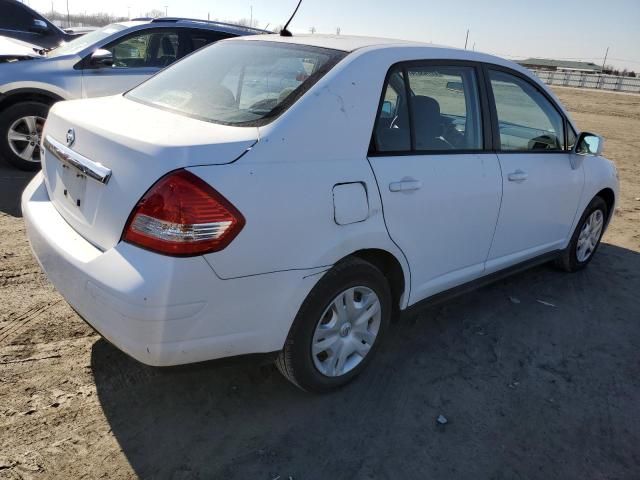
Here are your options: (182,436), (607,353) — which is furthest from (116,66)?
(607,353)

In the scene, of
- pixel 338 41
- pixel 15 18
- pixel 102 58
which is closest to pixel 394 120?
pixel 338 41

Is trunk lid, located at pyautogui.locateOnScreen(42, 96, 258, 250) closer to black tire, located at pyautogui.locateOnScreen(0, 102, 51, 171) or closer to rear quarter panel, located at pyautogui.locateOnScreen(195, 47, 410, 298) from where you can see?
rear quarter panel, located at pyautogui.locateOnScreen(195, 47, 410, 298)

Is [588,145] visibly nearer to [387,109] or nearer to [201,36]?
[387,109]

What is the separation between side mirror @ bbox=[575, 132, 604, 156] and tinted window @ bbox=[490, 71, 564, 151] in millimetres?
152

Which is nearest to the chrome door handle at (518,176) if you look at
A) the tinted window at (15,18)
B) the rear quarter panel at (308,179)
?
the rear quarter panel at (308,179)

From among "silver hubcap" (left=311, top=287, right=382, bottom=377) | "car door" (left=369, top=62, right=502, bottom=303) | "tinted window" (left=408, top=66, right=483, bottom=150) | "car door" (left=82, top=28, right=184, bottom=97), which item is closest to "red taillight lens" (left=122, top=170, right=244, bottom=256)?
"silver hubcap" (left=311, top=287, right=382, bottom=377)

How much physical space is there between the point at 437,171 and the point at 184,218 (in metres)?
1.49

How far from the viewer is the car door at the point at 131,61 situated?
6.45m

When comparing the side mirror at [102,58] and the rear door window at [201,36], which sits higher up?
the rear door window at [201,36]

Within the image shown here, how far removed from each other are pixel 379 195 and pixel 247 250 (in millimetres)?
770

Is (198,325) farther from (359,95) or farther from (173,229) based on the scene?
(359,95)

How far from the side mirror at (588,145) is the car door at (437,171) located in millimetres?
1168

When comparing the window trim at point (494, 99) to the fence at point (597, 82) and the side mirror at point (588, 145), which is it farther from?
the fence at point (597, 82)

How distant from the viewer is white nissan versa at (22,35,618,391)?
2.10 meters
